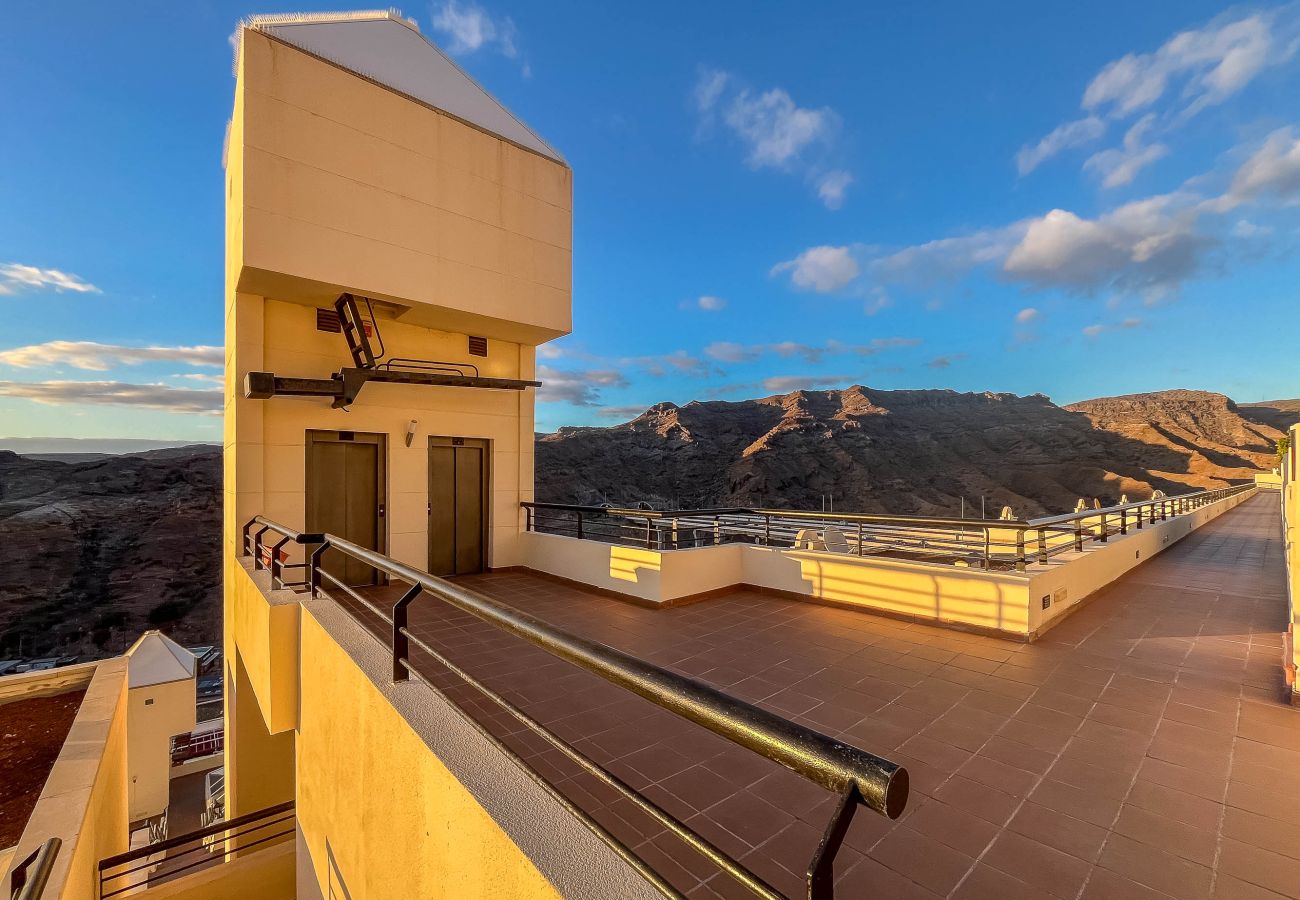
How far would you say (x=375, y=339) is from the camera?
680 cm

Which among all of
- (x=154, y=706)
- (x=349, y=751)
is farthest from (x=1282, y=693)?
(x=154, y=706)

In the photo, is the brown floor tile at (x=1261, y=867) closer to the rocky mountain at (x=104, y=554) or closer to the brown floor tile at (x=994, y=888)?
the brown floor tile at (x=994, y=888)

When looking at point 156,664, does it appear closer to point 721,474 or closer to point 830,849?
point 830,849

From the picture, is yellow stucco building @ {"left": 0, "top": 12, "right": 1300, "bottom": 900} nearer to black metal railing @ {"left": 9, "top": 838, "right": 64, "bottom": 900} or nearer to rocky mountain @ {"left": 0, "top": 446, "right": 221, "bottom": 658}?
black metal railing @ {"left": 9, "top": 838, "right": 64, "bottom": 900}

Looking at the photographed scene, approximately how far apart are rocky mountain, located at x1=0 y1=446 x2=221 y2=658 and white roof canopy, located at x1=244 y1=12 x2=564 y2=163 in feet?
128

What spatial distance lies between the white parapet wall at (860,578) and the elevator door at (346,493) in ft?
7.37

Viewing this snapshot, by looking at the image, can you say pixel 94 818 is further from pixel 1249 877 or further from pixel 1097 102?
pixel 1097 102

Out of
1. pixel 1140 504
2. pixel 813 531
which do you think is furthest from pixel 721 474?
pixel 813 531

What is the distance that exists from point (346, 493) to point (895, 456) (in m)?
60.9

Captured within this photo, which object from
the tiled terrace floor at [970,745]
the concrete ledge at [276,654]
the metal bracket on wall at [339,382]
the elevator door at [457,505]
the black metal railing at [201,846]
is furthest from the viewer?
the elevator door at [457,505]

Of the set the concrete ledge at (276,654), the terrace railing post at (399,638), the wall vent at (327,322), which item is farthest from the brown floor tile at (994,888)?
the wall vent at (327,322)

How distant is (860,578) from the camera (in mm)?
5719

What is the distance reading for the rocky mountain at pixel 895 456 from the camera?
1908 inches

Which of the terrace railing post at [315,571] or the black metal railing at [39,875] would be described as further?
the terrace railing post at [315,571]
